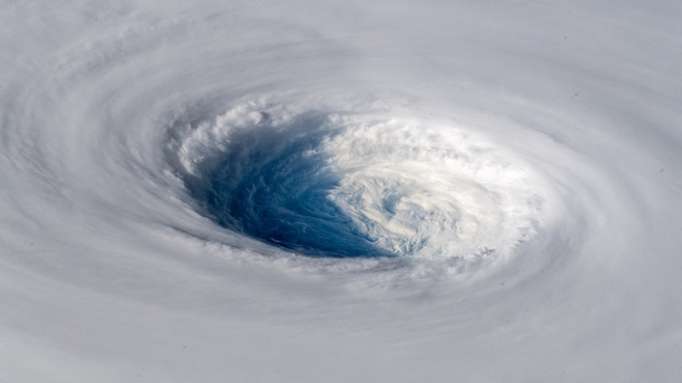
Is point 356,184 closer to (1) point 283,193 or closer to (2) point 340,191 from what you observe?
(2) point 340,191

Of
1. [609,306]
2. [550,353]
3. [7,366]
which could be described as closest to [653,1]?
[609,306]

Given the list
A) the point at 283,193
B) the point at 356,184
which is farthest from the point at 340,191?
the point at 283,193

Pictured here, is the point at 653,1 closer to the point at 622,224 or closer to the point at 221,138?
the point at 622,224

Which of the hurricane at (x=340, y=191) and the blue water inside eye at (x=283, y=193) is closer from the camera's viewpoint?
the hurricane at (x=340, y=191)

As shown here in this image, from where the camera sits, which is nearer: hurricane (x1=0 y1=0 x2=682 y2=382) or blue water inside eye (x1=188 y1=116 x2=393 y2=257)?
hurricane (x1=0 y1=0 x2=682 y2=382)

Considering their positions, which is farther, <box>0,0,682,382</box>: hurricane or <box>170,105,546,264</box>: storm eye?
<box>170,105,546,264</box>: storm eye

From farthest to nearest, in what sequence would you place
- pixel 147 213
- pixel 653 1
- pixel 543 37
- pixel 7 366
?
pixel 653 1 → pixel 543 37 → pixel 147 213 → pixel 7 366
